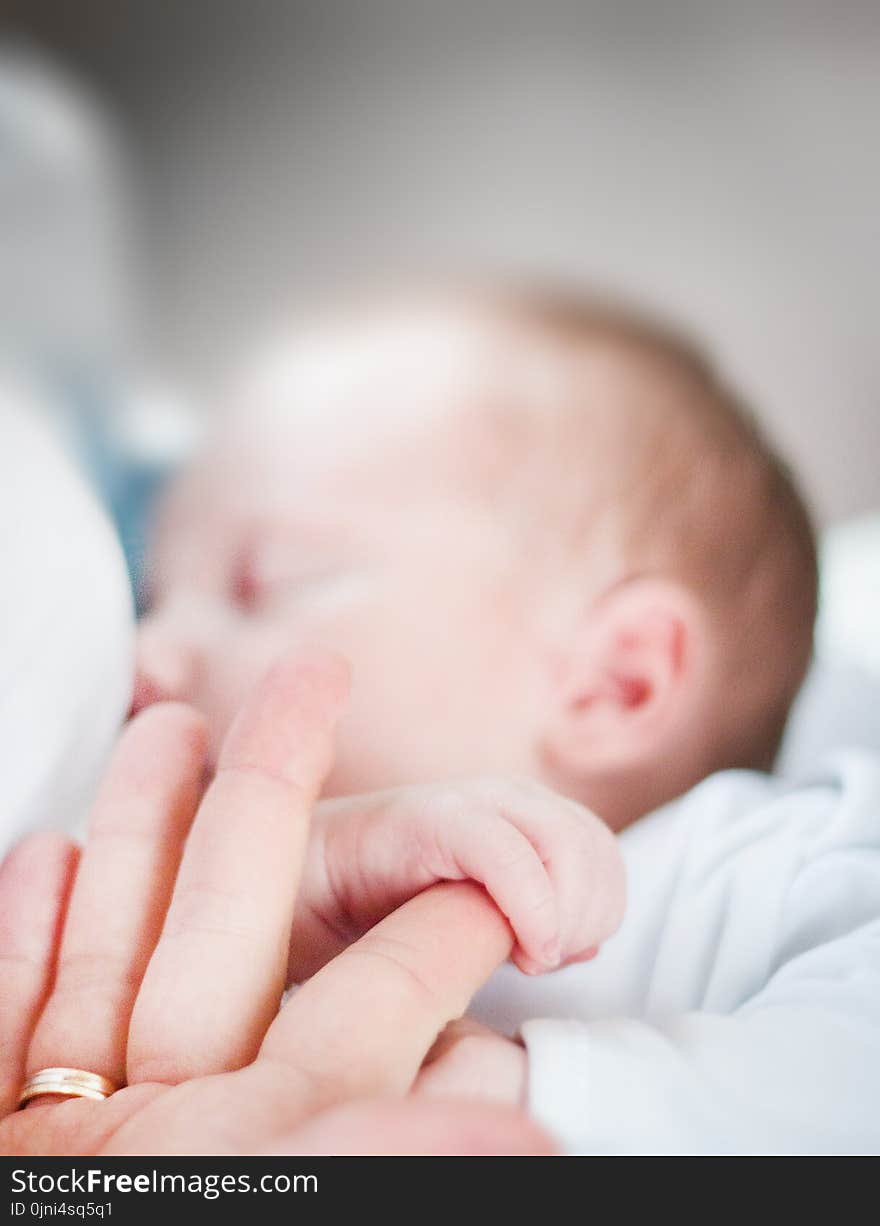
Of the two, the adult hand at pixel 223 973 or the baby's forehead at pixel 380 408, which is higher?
the baby's forehead at pixel 380 408

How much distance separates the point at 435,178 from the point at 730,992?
37 cm

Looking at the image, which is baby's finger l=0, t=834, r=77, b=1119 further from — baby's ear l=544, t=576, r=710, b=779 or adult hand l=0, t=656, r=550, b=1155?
baby's ear l=544, t=576, r=710, b=779

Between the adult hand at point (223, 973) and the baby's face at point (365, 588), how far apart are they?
0.10ft

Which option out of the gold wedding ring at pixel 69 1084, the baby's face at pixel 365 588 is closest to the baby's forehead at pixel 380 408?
the baby's face at pixel 365 588

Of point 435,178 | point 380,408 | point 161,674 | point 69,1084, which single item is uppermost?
point 435,178

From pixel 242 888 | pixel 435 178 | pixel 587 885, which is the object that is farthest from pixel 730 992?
pixel 435 178

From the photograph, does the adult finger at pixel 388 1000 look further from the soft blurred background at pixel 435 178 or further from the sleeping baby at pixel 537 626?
the soft blurred background at pixel 435 178

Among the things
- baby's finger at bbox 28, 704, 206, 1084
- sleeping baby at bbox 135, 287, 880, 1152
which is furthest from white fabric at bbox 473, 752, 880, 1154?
baby's finger at bbox 28, 704, 206, 1084

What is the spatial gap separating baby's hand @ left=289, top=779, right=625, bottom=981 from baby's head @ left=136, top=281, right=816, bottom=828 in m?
0.03

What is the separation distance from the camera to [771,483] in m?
0.41

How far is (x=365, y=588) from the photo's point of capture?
0.38m

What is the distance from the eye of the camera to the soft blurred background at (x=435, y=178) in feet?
1.41

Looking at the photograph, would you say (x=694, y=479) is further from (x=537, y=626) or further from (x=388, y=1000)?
(x=388, y=1000)
